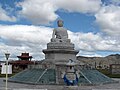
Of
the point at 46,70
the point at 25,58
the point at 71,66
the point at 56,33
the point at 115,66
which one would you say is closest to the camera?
the point at 71,66

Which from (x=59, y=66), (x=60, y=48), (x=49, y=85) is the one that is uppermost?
(x=60, y=48)

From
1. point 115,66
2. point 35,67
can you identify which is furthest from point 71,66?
point 115,66

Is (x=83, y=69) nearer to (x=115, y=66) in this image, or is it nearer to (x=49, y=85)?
(x=49, y=85)

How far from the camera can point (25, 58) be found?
7438cm

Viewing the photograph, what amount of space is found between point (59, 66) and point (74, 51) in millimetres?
2684

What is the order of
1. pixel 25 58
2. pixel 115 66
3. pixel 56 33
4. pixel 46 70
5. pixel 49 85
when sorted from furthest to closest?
pixel 25 58 → pixel 115 66 → pixel 56 33 → pixel 46 70 → pixel 49 85

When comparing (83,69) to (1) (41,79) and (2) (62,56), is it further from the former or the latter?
(1) (41,79)

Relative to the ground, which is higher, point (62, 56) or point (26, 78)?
point (62, 56)

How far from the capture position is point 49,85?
26.0 metres

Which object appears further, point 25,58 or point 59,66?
point 25,58

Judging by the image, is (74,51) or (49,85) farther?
(74,51)

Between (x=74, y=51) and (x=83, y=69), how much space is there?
7.02 feet

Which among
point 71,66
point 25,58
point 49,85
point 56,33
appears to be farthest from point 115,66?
point 71,66

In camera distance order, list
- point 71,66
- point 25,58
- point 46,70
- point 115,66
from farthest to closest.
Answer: point 25,58
point 115,66
point 46,70
point 71,66
